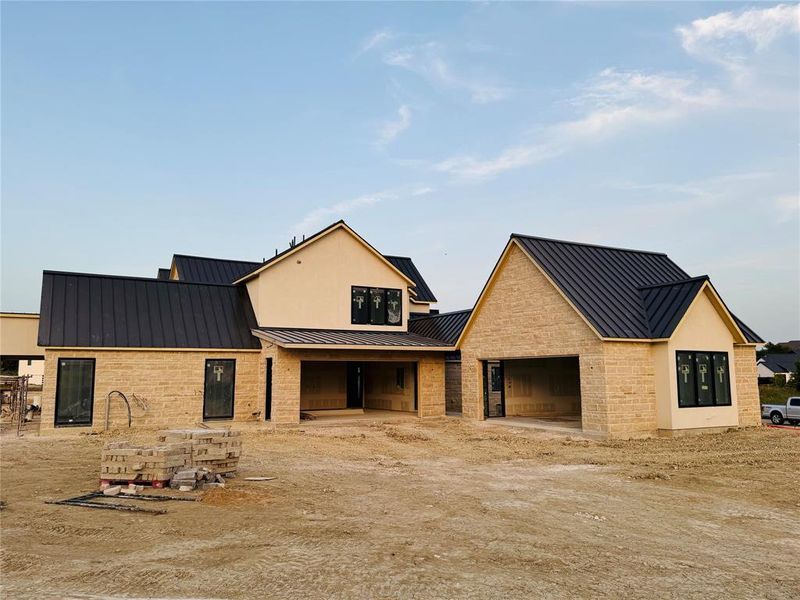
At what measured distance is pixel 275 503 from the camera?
928 cm

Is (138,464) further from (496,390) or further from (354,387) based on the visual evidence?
(354,387)

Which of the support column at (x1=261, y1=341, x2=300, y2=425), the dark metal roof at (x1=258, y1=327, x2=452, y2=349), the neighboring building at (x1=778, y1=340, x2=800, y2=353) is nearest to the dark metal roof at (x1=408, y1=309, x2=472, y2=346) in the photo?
the dark metal roof at (x1=258, y1=327, x2=452, y2=349)

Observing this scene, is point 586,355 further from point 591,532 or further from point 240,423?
point 240,423

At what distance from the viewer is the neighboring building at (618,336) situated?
56.1 ft

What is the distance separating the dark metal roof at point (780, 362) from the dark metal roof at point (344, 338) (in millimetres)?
54231

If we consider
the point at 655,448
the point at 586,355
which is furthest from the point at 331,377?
the point at 655,448

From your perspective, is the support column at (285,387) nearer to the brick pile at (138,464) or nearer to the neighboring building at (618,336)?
the neighboring building at (618,336)

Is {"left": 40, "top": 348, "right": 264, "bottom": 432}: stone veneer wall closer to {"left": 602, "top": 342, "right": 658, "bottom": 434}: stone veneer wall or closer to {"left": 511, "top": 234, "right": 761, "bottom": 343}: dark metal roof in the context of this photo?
{"left": 511, "top": 234, "right": 761, "bottom": 343}: dark metal roof

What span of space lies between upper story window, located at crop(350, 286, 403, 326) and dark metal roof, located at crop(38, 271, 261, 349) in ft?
14.1

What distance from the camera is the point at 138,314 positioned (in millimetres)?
20797

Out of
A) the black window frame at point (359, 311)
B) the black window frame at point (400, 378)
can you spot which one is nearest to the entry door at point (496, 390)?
the black window frame at point (400, 378)

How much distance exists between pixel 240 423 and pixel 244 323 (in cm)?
396

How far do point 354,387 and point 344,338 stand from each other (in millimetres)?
5709

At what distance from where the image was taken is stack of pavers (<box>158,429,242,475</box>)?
1098cm
